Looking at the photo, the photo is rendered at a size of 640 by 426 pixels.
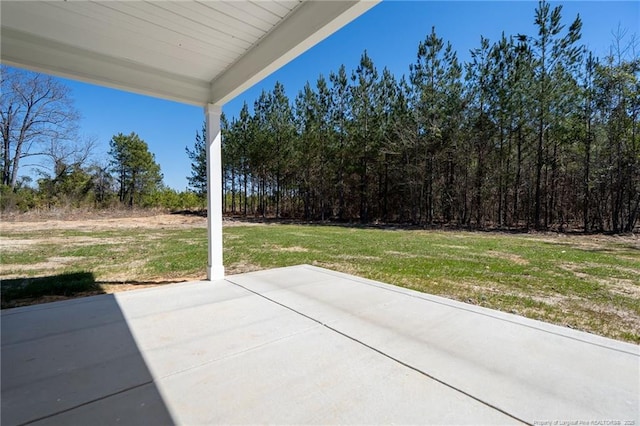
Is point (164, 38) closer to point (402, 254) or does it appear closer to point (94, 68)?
point (94, 68)

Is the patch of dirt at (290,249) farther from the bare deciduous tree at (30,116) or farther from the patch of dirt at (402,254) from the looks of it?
the bare deciduous tree at (30,116)

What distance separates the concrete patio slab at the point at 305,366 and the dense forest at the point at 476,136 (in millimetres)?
14102

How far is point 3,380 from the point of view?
5.32 ft

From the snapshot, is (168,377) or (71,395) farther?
(168,377)

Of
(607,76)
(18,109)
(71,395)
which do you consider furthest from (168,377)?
(18,109)

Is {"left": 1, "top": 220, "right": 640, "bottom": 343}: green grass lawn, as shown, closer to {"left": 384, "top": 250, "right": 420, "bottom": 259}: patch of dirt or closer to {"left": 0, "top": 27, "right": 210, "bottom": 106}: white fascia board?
{"left": 384, "top": 250, "right": 420, "bottom": 259}: patch of dirt

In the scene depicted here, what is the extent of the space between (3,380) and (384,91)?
17978mm

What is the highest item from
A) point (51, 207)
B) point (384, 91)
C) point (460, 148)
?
point (384, 91)

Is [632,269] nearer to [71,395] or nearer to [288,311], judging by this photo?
[288,311]

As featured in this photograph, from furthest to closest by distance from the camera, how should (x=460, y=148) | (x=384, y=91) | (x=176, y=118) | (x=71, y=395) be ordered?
(x=176, y=118), (x=384, y=91), (x=460, y=148), (x=71, y=395)

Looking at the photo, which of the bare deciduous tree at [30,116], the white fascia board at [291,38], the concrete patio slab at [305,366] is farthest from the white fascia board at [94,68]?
the bare deciduous tree at [30,116]

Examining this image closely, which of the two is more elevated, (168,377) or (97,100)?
(97,100)

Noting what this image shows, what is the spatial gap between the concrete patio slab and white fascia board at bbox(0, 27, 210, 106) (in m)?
2.31

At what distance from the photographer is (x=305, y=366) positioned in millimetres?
1779
